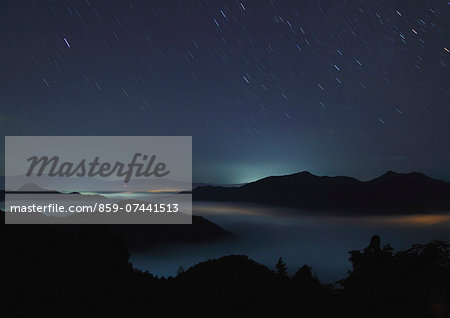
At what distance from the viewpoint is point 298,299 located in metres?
11.9

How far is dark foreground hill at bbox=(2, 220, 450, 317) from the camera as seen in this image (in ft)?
29.0

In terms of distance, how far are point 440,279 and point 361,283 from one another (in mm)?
1924

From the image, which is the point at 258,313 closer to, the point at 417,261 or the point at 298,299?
the point at 298,299

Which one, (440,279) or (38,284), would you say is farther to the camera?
(38,284)

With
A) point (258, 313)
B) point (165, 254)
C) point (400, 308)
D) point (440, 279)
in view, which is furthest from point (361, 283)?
point (165, 254)

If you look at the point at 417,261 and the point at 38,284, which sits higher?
the point at 417,261

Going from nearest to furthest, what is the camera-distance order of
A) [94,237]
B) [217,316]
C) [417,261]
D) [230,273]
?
[417,261] → [217,316] → [94,237] → [230,273]

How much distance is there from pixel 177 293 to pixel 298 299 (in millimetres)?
7364

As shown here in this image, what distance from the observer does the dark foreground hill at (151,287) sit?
Result: 883 centimetres

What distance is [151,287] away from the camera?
53.5 ft

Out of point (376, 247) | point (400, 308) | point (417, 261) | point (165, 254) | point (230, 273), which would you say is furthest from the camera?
point (165, 254)

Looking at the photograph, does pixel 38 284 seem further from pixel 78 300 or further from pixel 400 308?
pixel 400 308

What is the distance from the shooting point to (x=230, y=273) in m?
33.9

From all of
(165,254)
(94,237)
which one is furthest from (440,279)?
(165,254)
